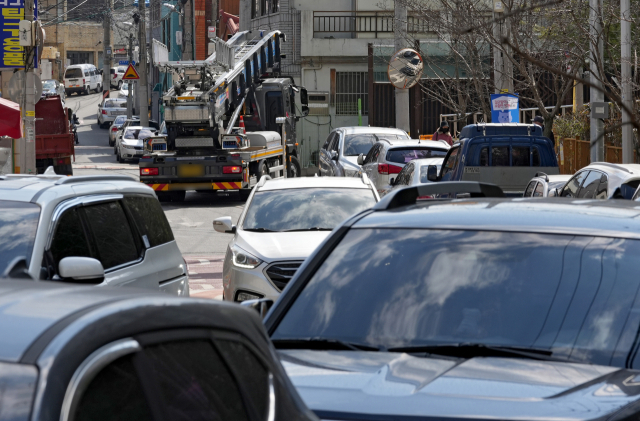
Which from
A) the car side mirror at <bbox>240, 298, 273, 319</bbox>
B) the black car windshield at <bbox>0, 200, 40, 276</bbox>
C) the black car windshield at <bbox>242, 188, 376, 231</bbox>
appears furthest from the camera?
the black car windshield at <bbox>242, 188, 376, 231</bbox>

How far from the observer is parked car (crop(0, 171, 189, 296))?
18.2ft

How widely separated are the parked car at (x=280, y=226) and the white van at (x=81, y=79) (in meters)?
65.6

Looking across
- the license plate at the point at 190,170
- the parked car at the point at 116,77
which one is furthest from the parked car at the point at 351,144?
the parked car at the point at 116,77

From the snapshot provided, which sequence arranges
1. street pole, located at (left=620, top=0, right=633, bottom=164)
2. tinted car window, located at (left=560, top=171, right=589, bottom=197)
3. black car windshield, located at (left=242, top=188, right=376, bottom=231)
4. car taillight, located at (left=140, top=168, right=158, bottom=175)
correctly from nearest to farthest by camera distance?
black car windshield, located at (left=242, top=188, right=376, bottom=231) < tinted car window, located at (left=560, top=171, right=589, bottom=197) < street pole, located at (left=620, top=0, right=633, bottom=164) < car taillight, located at (left=140, top=168, right=158, bottom=175)

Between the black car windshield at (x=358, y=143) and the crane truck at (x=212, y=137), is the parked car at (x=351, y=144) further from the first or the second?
the crane truck at (x=212, y=137)

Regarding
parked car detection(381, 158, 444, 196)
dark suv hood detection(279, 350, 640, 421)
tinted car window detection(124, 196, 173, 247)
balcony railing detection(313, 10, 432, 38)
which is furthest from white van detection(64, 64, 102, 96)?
dark suv hood detection(279, 350, 640, 421)

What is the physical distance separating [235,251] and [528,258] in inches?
224

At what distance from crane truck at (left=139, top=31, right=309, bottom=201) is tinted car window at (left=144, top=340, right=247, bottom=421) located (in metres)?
20.5

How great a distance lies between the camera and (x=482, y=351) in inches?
142

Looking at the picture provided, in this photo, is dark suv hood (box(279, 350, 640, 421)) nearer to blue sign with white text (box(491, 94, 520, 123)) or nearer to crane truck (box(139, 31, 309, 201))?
blue sign with white text (box(491, 94, 520, 123))

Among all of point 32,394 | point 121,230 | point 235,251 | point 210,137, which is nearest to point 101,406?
point 32,394

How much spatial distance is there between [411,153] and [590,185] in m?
7.25

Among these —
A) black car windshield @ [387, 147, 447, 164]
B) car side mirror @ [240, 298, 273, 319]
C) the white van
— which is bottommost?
car side mirror @ [240, 298, 273, 319]

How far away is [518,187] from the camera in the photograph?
1523 cm
